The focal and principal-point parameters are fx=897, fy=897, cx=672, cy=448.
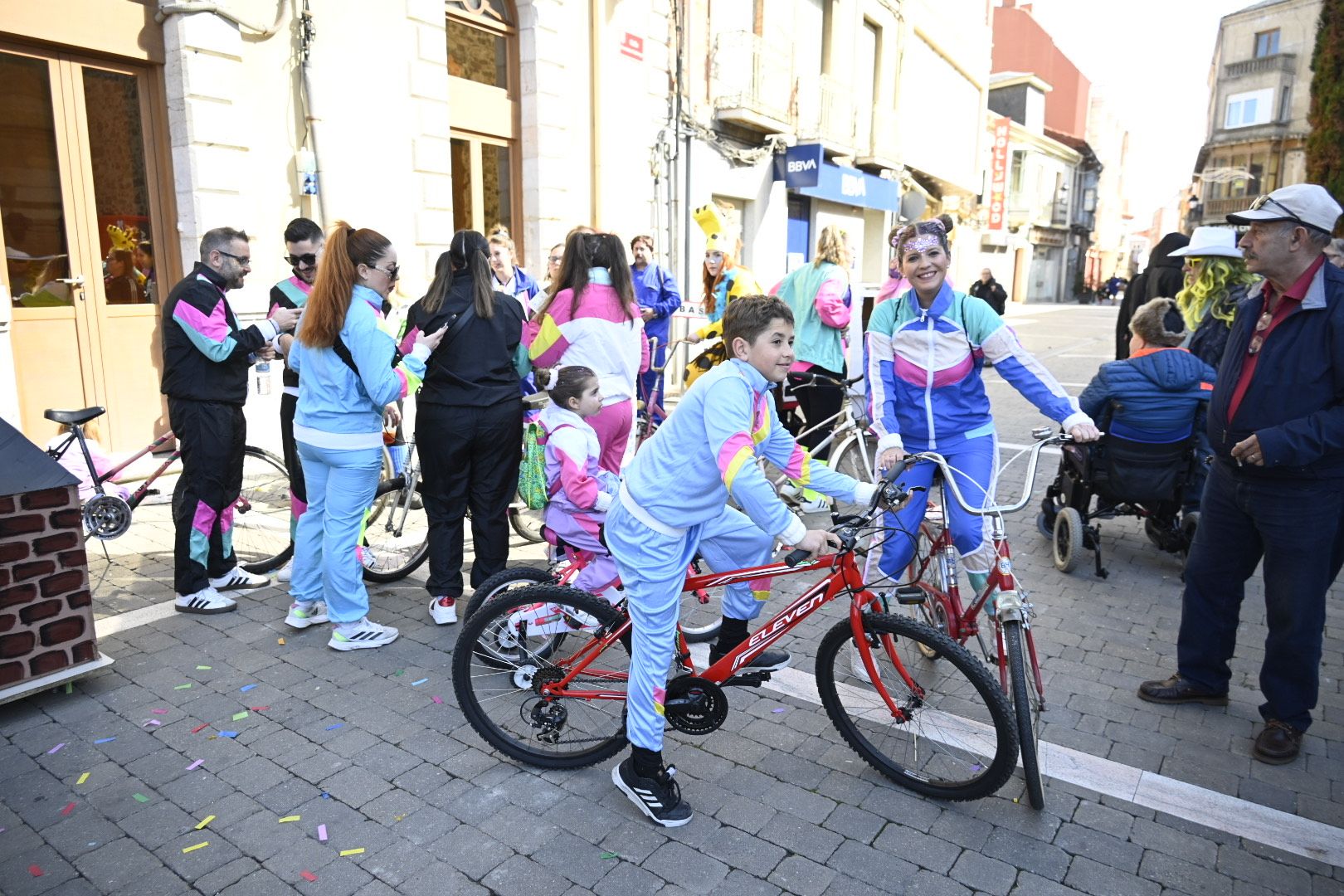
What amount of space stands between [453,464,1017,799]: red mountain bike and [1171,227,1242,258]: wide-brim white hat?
3.94 m

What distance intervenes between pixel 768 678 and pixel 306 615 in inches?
102

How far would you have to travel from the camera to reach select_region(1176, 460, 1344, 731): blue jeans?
3420mm

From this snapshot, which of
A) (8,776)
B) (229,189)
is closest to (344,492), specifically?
(8,776)

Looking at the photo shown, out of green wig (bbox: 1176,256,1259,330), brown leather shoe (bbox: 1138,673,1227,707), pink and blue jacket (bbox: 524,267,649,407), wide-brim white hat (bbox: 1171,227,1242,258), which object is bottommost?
brown leather shoe (bbox: 1138,673,1227,707)

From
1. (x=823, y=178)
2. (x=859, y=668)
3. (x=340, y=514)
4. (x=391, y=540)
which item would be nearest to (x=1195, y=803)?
(x=859, y=668)

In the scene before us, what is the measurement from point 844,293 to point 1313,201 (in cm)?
347

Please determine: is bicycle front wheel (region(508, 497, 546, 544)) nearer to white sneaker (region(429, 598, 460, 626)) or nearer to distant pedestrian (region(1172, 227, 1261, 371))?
white sneaker (region(429, 598, 460, 626))

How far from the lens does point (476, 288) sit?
14.4 ft

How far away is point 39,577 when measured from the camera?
3699mm

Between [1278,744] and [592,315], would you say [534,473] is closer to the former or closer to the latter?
[592,315]

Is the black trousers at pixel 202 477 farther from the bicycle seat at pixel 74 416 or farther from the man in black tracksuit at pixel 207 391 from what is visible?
the bicycle seat at pixel 74 416

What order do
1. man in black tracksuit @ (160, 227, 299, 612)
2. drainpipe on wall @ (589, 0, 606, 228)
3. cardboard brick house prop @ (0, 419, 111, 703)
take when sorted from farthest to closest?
drainpipe on wall @ (589, 0, 606, 228), man in black tracksuit @ (160, 227, 299, 612), cardboard brick house prop @ (0, 419, 111, 703)

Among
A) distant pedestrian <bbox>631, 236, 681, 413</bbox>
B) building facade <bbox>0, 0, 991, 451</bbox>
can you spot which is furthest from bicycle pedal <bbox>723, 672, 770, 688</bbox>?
building facade <bbox>0, 0, 991, 451</bbox>

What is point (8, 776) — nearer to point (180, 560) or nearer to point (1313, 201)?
point (180, 560)
